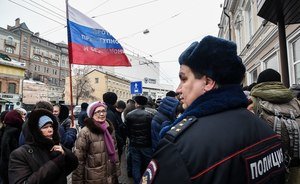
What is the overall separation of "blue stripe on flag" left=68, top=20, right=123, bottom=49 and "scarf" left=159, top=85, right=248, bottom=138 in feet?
14.4

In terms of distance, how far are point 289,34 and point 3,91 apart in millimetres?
40993

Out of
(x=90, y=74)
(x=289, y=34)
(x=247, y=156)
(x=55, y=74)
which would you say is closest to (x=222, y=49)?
(x=247, y=156)

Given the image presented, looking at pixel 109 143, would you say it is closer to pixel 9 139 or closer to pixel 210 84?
pixel 9 139

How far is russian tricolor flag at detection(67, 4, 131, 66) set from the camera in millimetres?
5141

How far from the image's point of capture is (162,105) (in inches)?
174

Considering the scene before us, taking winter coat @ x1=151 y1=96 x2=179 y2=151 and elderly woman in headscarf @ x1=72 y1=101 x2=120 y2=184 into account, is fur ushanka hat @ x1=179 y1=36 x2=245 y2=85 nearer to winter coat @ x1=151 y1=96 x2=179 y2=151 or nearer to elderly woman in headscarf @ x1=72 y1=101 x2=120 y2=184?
elderly woman in headscarf @ x1=72 y1=101 x2=120 y2=184

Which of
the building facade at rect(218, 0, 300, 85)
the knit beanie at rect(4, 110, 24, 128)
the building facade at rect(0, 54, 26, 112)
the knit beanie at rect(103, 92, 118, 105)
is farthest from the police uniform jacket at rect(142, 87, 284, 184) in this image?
the building facade at rect(0, 54, 26, 112)

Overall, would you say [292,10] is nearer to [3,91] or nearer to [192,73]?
[192,73]

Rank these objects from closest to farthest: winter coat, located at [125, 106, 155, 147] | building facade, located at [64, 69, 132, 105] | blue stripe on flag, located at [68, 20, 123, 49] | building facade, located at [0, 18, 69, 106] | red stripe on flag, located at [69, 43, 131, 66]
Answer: red stripe on flag, located at [69, 43, 131, 66], blue stripe on flag, located at [68, 20, 123, 49], winter coat, located at [125, 106, 155, 147], building facade, located at [64, 69, 132, 105], building facade, located at [0, 18, 69, 106]

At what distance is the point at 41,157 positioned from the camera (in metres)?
2.69

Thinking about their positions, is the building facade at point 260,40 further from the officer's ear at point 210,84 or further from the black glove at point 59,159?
the officer's ear at point 210,84

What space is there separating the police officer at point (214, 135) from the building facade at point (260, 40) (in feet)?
18.6

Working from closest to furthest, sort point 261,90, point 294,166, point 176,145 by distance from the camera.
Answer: point 176,145, point 294,166, point 261,90

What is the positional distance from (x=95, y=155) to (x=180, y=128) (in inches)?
113
